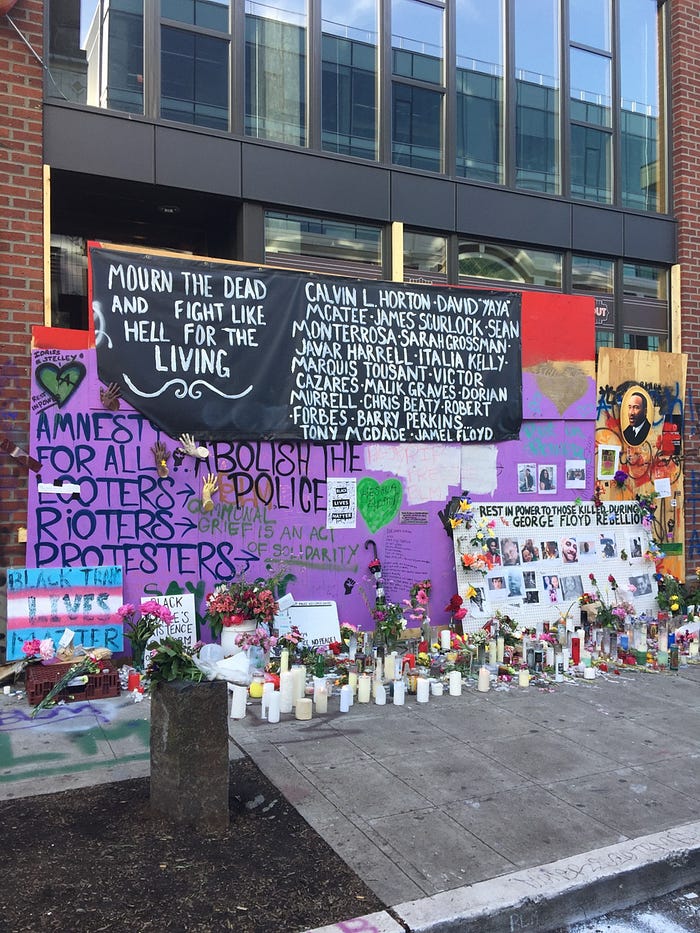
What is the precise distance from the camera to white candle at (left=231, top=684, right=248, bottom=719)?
5812 millimetres

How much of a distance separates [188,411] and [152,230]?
2470 mm

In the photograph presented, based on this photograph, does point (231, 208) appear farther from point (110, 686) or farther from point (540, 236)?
point (110, 686)

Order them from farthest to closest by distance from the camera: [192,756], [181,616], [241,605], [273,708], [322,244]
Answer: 1. [322,244]
2. [181,616]
3. [241,605]
4. [273,708]
5. [192,756]

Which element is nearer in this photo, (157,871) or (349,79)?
(157,871)

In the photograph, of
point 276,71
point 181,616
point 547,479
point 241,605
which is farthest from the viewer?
point 547,479

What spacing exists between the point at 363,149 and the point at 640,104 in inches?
162

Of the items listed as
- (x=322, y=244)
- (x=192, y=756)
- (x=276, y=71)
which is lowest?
(x=192, y=756)

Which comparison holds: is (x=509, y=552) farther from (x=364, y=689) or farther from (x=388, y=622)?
(x=364, y=689)

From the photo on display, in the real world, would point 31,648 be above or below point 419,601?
below

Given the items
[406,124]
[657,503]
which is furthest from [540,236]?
[657,503]

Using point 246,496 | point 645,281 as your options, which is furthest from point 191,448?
point 645,281

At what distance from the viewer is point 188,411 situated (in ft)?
23.3

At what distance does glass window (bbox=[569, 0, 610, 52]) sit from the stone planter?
8.91 m

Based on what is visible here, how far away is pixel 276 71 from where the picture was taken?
25.8 feet
